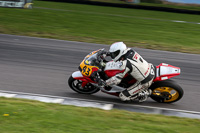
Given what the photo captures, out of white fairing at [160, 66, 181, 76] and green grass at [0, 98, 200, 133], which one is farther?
white fairing at [160, 66, 181, 76]

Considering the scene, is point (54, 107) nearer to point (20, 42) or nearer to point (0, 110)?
point (0, 110)

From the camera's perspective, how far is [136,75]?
22.2ft

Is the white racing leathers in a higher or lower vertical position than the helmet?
lower

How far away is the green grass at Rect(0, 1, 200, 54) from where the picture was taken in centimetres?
1482

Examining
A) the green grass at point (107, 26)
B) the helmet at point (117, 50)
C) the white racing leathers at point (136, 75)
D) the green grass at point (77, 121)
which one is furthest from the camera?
the green grass at point (107, 26)

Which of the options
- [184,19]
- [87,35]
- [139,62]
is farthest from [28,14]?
[139,62]

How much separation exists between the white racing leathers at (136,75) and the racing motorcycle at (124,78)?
0.13m

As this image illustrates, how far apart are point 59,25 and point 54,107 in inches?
467

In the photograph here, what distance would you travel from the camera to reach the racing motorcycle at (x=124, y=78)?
689 centimetres

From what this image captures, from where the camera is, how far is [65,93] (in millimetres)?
7730

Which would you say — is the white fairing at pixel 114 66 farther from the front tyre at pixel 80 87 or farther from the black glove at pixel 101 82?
the front tyre at pixel 80 87

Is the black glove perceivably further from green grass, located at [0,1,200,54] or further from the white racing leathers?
green grass, located at [0,1,200,54]

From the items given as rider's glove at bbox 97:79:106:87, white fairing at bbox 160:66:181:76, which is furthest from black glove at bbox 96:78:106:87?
white fairing at bbox 160:66:181:76

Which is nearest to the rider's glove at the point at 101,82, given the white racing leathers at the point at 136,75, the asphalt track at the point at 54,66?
the white racing leathers at the point at 136,75
